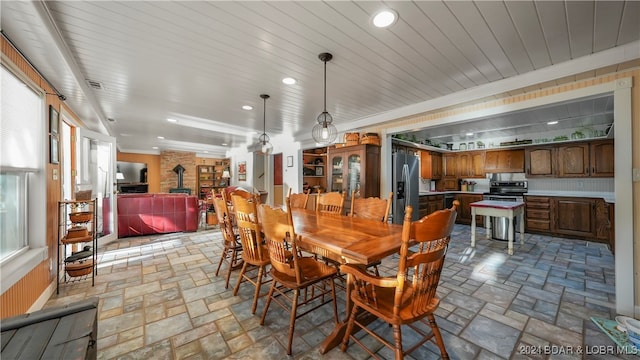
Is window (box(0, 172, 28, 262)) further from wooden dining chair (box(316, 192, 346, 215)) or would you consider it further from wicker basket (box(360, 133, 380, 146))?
wicker basket (box(360, 133, 380, 146))

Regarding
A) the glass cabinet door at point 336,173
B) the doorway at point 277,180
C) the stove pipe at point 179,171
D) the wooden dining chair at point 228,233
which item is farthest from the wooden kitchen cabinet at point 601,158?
the stove pipe at point 179,171

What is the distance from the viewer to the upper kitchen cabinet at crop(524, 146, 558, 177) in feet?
16.5

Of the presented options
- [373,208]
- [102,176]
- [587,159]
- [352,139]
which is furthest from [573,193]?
[102,176]

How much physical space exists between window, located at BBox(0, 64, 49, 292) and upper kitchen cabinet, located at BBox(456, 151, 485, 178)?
24.9 ft

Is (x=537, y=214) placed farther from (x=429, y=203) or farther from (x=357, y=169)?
(x=357, y=169)

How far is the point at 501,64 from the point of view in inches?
94.7

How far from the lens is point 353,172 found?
4.54m

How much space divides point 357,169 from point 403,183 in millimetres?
955

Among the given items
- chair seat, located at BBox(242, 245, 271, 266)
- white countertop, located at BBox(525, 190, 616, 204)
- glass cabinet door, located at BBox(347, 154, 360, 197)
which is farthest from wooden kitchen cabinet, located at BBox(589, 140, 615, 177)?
chair seat, located at BBox(242, 245, 271, 266)

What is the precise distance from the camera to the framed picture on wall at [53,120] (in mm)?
2474

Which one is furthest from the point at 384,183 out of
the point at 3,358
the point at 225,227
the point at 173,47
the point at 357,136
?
the point at 3,358

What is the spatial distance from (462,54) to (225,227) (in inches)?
119

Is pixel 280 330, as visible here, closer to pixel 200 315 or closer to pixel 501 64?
pixel 200 315

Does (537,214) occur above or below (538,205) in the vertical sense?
below
